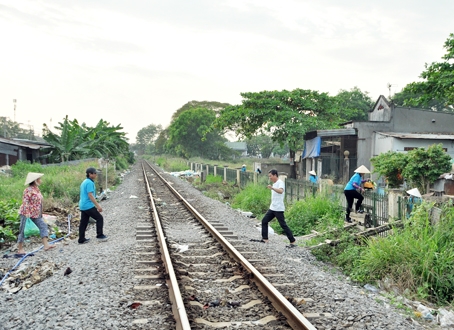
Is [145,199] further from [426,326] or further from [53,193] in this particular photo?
[426,326]

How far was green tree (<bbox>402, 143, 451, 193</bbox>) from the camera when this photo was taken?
13.7 meters

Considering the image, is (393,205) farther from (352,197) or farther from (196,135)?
(196,135)

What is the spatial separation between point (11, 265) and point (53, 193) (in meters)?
8.38

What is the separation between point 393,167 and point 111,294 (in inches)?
512

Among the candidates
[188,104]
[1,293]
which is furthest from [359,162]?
[188,104]

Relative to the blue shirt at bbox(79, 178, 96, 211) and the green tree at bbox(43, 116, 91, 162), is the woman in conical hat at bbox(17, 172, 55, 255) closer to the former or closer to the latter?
the blue shirt at bbox(79, 178, 96, 211)

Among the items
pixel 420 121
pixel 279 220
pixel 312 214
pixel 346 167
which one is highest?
pixel 420 121

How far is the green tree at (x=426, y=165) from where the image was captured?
45.1 feet

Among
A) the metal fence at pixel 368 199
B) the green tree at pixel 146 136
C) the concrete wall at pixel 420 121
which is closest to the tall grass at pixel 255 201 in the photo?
the metal fence at pixel 368 199

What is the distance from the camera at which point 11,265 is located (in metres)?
7.61

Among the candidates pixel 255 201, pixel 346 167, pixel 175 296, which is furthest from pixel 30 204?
pixel 346 167

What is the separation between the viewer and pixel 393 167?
15680 mm

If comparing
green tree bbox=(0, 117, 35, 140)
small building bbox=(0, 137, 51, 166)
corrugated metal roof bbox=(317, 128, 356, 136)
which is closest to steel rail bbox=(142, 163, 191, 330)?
corrugated metal roof bbox=(317, 128, 356, 136)

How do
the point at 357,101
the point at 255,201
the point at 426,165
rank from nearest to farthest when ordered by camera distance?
the point at 426,165
the point at 255,201
the point at 357,101
